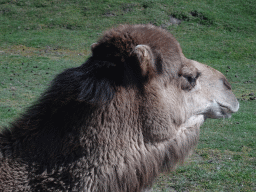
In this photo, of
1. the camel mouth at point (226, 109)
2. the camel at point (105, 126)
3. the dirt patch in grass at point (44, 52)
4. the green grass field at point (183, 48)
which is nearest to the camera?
the camel at point (105, 126)

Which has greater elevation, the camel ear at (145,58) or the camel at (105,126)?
the camel ear at (145,58)

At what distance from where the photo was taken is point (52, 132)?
230cm

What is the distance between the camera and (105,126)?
2.32 metres

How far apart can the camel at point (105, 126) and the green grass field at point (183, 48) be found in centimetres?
280

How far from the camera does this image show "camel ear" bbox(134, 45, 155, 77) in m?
2.38

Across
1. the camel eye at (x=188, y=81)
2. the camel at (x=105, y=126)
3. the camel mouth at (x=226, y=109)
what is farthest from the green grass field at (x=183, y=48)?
the camel at (x=105, y=126)

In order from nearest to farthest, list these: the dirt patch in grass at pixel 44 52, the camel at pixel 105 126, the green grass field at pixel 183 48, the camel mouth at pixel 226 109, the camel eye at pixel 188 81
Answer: the camel at pixel 105 126 < the camel eye at pixel 188 81 < the camel mouth at pixel 226 109 < the green grass field at pixel 183 48 < the dirt patch in grass at pixel 44 52

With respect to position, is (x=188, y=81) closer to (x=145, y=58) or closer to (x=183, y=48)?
(x=145, y=58)

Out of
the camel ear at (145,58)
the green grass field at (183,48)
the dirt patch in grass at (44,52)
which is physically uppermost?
the camel ear at (145,58)

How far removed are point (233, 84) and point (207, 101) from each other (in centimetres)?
1133

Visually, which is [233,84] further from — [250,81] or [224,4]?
[224,4]

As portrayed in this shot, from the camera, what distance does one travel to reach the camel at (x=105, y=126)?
223cm

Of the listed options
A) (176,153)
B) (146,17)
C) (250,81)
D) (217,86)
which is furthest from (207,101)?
(146,17)

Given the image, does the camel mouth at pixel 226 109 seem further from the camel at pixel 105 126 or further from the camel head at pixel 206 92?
the camel at pixel 105 126
